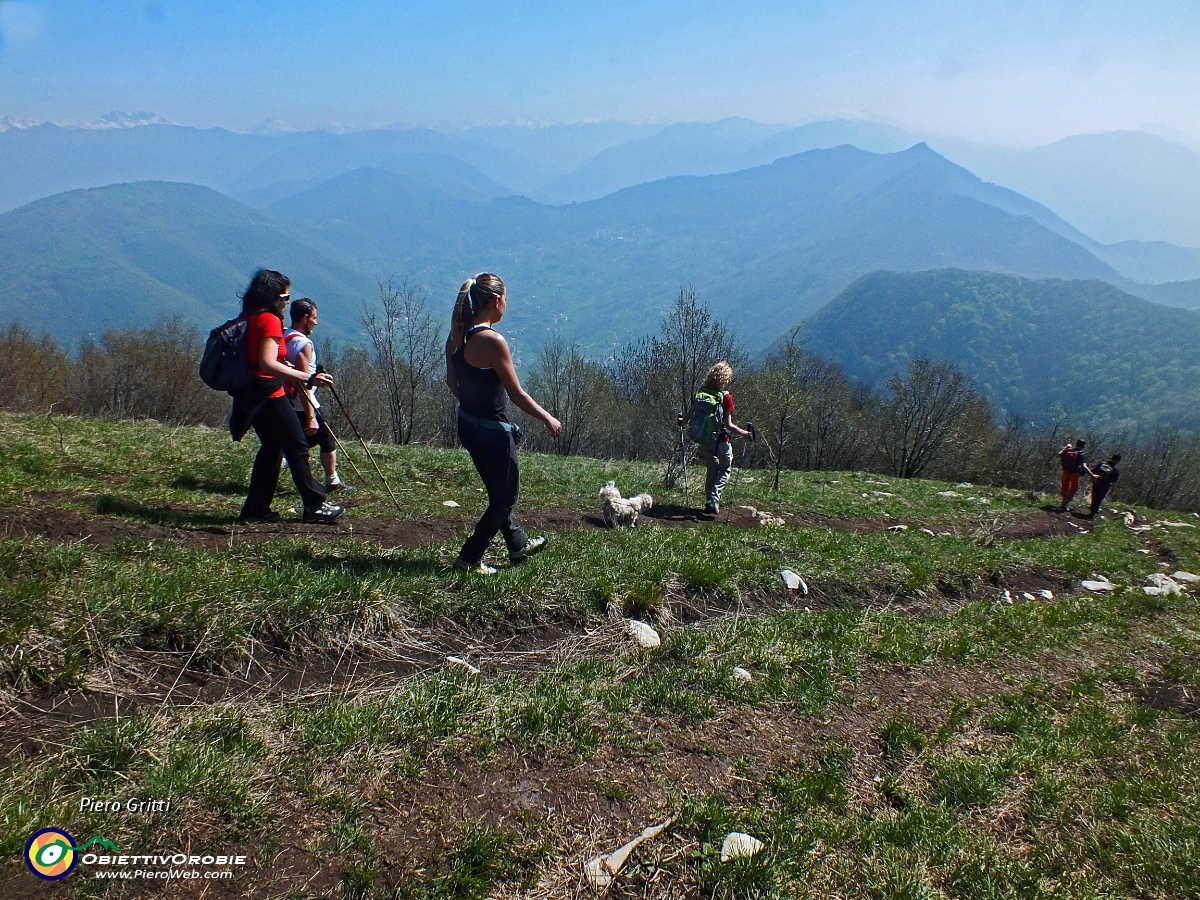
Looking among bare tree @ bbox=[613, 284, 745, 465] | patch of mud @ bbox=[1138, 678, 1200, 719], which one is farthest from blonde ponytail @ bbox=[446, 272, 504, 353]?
bare tree @ bbox=[613, 284, 745, 465]

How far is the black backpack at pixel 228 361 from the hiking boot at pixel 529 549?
128 inches

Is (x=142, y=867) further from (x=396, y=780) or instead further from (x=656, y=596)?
(x=656, y=596)

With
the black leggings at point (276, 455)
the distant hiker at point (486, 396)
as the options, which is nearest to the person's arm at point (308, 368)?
the black leggings at point (276, 455)

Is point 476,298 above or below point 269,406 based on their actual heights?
above

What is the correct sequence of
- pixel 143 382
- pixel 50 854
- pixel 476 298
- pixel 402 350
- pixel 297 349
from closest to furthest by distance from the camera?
pixel 50 854, pixel 476 298, pixel 297 349, pixel 143 382, pixel 402 350

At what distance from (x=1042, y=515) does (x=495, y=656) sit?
65.1 ft

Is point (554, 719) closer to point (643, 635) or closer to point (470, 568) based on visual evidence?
point (643, 635)

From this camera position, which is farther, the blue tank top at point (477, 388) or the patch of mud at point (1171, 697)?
the patch of mud at point (1171, 697)

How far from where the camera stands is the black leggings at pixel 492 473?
214 inches

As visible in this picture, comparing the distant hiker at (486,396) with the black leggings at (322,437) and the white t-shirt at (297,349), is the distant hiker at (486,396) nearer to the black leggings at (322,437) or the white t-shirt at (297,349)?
the white t-shirt at (297,349)

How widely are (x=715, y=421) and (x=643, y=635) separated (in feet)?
17.7

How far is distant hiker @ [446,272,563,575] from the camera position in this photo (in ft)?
16.9

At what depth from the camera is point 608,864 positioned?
3004 millimetres

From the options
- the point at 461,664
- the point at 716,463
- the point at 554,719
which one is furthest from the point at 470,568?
the point at 716,463
